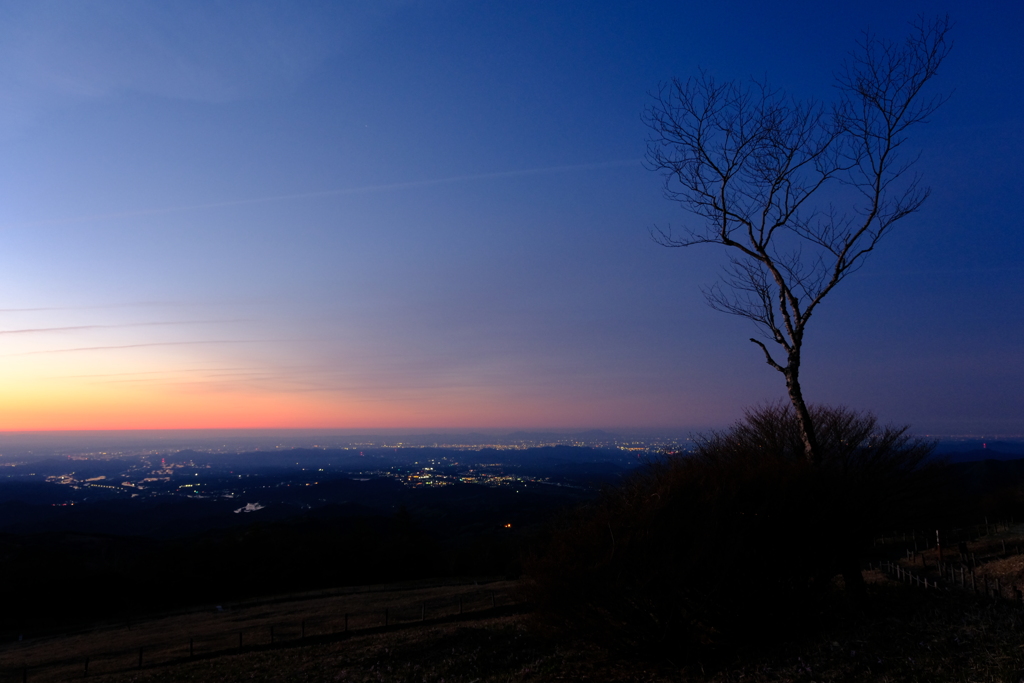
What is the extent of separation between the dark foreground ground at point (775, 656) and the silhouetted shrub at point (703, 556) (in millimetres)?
581

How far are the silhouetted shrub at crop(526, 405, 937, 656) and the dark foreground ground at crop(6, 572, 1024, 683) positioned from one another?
1.90ft

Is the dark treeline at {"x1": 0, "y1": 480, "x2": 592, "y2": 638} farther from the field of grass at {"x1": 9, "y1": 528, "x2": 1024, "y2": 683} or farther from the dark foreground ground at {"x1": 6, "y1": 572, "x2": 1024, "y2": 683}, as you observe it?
the dark foreground ground at {"x1": 6, "y1": 572, "x2": 1024, "y2": 683}

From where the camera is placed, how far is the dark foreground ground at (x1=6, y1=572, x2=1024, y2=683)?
24.5 feet

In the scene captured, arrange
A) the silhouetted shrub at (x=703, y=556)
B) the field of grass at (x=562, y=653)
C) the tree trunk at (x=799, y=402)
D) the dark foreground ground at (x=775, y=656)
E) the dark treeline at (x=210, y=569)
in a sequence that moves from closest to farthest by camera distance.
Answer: the dark foreground ground at (x=775, y=656), the field of grass at (x=562, y=653), the silhouetted shrub at (x=703, y=556), the tree trunk at (x=799, y=402), the dark treeline at (x=210, y=569)

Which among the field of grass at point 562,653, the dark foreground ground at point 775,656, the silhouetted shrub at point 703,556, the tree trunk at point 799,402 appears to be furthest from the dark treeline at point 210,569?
the silhouetted shrub at point 703,556

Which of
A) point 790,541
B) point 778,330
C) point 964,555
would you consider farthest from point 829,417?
point 790,541

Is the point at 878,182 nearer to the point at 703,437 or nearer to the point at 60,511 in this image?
Answer: the point at 703,437

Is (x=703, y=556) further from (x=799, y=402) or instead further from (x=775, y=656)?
(x=799, y=402)

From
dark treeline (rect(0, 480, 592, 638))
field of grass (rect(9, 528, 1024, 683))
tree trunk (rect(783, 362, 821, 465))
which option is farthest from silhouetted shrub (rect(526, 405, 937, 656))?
dark treeline (rect(0, 480, 592, 638))

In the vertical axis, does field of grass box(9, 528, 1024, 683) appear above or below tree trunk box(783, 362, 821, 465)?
below

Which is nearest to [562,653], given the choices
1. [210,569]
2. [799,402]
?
[799,402]

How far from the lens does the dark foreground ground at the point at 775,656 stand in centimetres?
747

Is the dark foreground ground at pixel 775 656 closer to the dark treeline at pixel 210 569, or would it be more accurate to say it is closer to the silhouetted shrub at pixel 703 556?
the silhouetted shrub at pixel 703 556

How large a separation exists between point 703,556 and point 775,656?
6.54 ft
